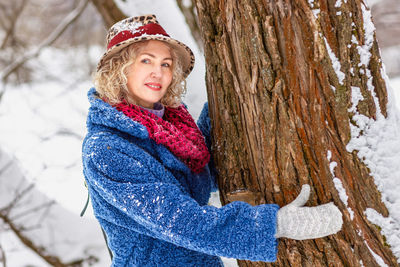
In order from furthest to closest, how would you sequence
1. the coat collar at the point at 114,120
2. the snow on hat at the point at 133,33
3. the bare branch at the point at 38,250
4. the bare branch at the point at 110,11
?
the bare branch at the point at 38,250, the bare branch at the point at 110,11, the snow on hat at the point at 133,33, the coat collar at the point at 114,120

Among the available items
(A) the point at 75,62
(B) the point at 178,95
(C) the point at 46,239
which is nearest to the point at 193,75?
(B) the point at 178,95

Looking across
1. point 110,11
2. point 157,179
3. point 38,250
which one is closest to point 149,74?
point 157,179

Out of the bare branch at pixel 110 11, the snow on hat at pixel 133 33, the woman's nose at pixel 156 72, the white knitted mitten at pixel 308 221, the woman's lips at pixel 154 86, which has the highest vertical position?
the bare branch at pixel 110 11

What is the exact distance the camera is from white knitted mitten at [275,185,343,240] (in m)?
1.28

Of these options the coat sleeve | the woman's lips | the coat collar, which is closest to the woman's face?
the woman's lips

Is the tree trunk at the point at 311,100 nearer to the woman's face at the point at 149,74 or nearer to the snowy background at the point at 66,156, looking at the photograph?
the snowy background at the point at 66,156

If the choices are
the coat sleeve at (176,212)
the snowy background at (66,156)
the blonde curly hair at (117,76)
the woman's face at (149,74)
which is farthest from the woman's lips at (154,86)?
the snowy background at (66,156)

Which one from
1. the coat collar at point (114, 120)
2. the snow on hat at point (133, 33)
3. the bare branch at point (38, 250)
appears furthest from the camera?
the bare branch at point (38, 250)

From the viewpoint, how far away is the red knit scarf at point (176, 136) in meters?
1.58

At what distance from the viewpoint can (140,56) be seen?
170 cm

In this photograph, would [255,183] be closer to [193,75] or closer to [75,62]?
[193,75]

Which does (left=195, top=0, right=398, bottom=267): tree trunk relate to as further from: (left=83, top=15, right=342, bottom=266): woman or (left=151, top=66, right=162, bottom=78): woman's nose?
(left=151, top=66, right=162, bottom=78): woman's nose

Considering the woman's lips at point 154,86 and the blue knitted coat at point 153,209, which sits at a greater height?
the woman's lips at point 154,86

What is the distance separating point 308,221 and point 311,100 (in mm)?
427
